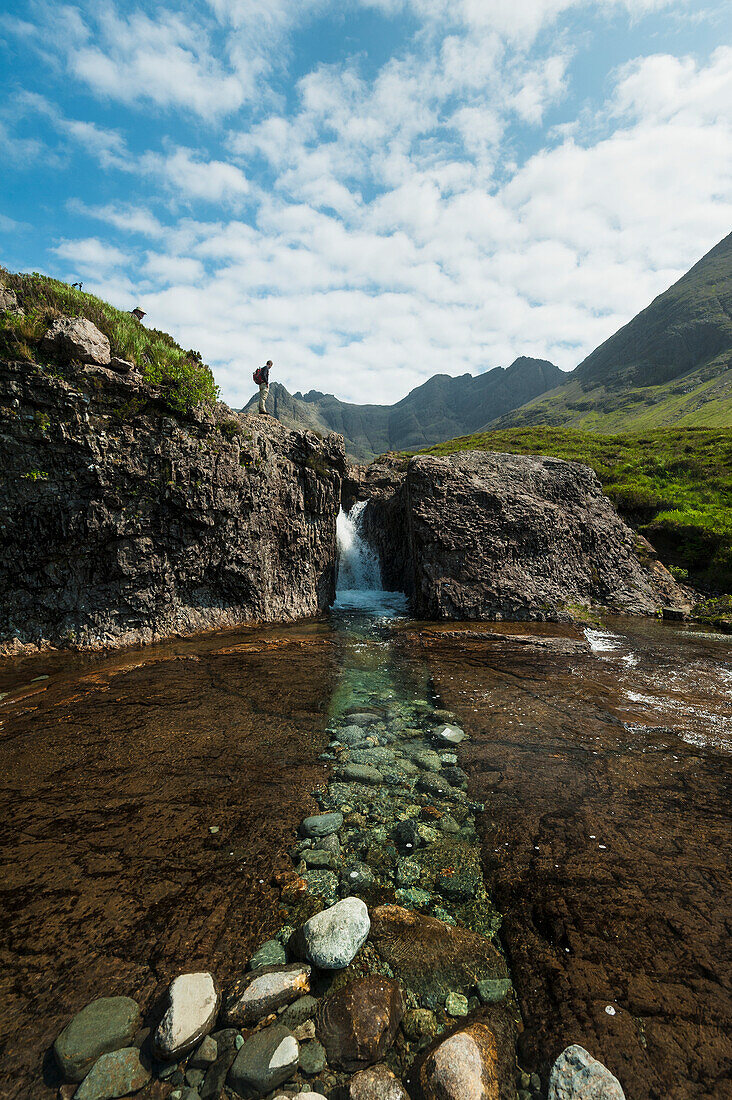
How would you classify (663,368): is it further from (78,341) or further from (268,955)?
(268,955)

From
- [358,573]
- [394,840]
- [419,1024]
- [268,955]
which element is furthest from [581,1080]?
[358,573]

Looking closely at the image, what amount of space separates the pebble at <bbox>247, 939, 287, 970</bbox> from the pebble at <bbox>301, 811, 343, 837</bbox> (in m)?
1.22

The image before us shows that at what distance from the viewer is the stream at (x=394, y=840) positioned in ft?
8.76

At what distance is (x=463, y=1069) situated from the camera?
2320 mm

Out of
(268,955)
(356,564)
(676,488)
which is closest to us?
(268,955)

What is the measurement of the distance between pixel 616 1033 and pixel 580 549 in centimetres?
1888

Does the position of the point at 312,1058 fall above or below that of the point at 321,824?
above

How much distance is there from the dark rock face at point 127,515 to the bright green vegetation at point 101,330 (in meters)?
0.49

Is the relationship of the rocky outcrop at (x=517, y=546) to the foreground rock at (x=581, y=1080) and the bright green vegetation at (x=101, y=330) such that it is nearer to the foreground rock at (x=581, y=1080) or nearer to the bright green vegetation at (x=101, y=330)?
the bright green vegetation at (x=101, y=330)

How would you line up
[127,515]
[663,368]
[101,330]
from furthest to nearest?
1. [663,368]
2. [101,330]
3. [127,515]

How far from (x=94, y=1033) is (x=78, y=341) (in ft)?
45.3

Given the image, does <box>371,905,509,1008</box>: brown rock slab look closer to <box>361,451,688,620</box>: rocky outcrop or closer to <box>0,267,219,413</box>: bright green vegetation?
<box>361,451,688,620</box>: rocky outcrop

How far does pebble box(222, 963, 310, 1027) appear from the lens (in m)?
2.60

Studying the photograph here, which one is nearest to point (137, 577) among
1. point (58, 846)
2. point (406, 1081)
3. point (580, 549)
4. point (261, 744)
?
point (261, 744)
